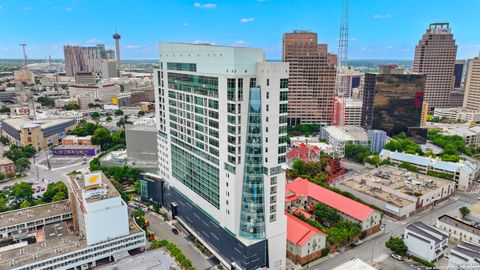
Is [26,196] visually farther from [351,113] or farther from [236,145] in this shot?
[351,113]

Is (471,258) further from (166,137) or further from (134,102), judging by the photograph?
(134,102)

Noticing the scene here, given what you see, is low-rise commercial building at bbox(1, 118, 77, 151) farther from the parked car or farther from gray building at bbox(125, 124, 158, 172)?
the parked car

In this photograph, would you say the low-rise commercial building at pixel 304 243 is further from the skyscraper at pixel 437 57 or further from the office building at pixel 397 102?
the skyscraper at pixel 437 57

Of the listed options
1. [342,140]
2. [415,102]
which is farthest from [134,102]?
[415,102]

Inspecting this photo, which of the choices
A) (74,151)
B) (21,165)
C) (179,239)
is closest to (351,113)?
(179,239)

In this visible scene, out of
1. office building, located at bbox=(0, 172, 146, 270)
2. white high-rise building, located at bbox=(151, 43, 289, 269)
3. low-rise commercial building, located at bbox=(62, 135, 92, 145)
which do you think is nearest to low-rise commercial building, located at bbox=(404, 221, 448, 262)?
white high-rise building, located at bbox=(151, 43, 289, 269)

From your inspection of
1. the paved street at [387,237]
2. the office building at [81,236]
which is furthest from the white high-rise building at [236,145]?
the office building at [81,236]
